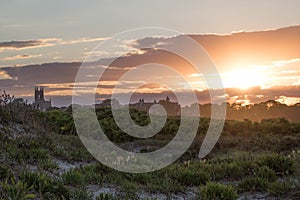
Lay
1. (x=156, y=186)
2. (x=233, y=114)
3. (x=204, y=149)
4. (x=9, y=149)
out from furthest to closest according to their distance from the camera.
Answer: (x=233, y=114)
(x=204, y=149)
(x=9, y=149)
(x=156, y=186)

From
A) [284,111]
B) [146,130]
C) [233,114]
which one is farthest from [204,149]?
[284,111]

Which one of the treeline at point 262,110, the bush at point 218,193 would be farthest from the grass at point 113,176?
the treeline at point 262,110

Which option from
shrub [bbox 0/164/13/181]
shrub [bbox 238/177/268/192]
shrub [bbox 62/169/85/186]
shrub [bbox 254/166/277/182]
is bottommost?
shrub [bbox 238/177/268/192]

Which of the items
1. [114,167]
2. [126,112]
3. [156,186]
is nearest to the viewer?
[156,186]

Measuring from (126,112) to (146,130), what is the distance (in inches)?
187

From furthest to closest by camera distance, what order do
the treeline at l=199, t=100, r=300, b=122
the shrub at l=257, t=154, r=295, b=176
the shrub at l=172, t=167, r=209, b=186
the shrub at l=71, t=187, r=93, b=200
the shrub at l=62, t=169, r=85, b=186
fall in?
the treeline at l=199, t=100, r=300, b=122, the shrub at l=257, t=154, r=295, b=176, the shrub at l=172, t=167, r=209, b=186, the shrub at l=62, t=169, r=85, b=186, the shrub at l=71, t=187, r=93, b=200

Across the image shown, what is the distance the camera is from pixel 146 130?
88.9 ft

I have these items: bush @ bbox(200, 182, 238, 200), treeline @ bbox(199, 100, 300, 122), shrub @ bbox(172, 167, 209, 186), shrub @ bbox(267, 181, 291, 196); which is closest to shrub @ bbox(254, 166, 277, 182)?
shrub @ bbox(267, 181, 291, 196)

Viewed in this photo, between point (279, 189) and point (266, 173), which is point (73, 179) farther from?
point (266, 173)

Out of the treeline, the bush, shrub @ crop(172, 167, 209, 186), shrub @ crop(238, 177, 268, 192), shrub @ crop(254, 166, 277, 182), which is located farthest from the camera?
the treeline

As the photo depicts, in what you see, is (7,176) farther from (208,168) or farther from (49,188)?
(208,168)

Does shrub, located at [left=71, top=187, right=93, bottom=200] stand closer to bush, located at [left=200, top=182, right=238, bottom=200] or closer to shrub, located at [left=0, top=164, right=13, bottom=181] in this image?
shrub, located at [left=0, top=164, right=13, bottom=181]

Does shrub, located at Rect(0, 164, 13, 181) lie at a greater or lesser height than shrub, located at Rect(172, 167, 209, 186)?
greater

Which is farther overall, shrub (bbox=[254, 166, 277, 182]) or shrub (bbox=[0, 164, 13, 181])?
shrub (bbox=[254, 166, 277, 182])
